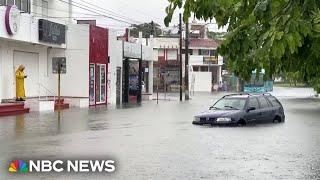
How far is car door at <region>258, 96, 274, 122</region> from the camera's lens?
24544 mm

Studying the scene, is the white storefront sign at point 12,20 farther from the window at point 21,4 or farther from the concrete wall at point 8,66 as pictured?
the window at point 21,4

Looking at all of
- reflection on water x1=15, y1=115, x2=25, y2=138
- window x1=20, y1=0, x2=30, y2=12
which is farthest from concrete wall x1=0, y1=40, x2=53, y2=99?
reflection on water x1=15, y1=115, x2=25, y2=138

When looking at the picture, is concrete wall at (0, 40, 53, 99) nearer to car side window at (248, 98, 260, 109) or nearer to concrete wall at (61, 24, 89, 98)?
concrete wall at (61, 24, 89, 98)

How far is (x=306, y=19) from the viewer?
4.37 metres

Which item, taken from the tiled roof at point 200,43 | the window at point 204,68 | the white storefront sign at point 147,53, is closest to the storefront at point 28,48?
the white storefront sign at point 147,53

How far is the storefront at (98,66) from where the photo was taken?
37.7m

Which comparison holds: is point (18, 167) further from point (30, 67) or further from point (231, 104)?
point (30, 67)

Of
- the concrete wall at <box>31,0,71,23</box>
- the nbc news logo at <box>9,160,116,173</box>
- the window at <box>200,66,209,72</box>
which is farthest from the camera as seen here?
the window at <box>200,66,209,72</box>

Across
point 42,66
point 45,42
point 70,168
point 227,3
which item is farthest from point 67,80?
point 227,3

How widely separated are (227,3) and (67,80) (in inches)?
1250

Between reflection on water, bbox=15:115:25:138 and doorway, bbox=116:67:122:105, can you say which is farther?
doorway, bbox=116:67:122:105

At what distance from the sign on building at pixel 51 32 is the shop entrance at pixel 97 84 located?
10.6 feet

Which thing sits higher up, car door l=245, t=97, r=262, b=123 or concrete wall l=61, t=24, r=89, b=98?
concrete wall l=61, t=24, r=89, b=98

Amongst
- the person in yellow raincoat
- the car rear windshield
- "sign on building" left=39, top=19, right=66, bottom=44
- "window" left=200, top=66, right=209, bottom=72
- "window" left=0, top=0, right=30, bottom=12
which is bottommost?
the car rear windshield
